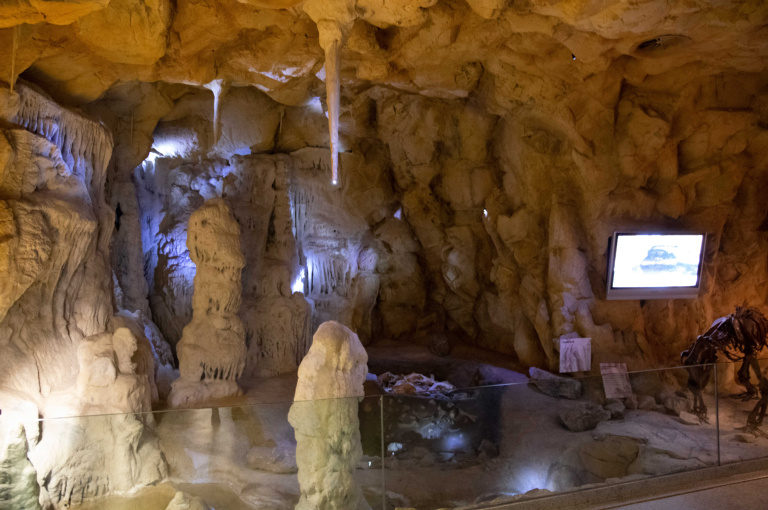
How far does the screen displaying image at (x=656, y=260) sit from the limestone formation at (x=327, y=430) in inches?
220

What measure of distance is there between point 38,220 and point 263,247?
4.54 m

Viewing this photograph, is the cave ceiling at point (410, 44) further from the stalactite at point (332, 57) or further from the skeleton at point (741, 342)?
the skeleton at point (741, 342)

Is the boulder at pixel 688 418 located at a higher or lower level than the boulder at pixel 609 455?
higher

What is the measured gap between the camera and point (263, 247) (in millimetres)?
9914

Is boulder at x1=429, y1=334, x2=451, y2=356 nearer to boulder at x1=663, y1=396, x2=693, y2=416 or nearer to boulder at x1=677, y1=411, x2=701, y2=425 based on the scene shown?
boulder at x1=663, y1=396, x2=693, y2=416

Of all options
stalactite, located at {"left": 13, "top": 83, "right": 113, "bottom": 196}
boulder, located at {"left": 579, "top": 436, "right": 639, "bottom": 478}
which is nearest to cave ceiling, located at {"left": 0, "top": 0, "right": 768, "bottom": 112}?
stalactite, located at {"left": 13, "top": 83, "right": 113, "bottom": 196}

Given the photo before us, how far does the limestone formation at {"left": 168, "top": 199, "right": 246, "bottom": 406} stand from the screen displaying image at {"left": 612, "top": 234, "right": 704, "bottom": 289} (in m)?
5.74

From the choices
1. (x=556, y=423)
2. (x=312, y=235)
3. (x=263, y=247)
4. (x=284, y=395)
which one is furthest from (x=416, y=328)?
(x=556, y=423)

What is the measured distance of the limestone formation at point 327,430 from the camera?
4031mm

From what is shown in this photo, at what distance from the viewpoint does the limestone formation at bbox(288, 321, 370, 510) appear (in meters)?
4.03

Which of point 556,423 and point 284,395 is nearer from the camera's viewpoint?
point 556,423

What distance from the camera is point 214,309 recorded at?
7707 millimetres

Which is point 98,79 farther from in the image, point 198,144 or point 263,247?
point 263,247

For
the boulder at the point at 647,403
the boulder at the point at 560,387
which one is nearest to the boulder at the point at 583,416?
the boulder at the point at 560,387
